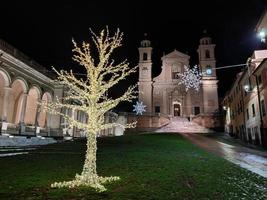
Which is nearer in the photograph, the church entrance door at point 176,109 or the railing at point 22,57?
the railing at point 22,57

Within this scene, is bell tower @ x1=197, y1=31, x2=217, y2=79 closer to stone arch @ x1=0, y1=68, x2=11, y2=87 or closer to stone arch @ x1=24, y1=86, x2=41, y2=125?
stone arch @ x1=24, y1=86, x2=41, y2=125

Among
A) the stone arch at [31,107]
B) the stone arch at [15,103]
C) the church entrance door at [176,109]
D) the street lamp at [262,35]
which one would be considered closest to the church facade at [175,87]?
the church entrance door at [176,109]

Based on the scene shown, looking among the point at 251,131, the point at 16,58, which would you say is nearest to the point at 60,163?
the point at 16,58

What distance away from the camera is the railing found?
25.9 metres

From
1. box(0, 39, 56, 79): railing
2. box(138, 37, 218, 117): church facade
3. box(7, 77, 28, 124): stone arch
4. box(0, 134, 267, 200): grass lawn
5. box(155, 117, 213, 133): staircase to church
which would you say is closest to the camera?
box(0, 134, 267, 200): grass lawn

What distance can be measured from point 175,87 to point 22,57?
41395 millimetres

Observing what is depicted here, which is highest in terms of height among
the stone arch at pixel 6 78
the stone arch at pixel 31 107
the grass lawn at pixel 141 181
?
the stone arch at pixel 6 78

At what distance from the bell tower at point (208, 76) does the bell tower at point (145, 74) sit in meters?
12.8

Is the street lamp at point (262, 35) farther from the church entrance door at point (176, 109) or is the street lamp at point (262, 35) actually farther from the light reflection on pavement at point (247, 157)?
the church entrance door at point (176, 109)

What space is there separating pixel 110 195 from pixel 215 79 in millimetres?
57585

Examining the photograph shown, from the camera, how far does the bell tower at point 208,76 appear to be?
59156mm

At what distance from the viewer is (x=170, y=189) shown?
8133 millimetres

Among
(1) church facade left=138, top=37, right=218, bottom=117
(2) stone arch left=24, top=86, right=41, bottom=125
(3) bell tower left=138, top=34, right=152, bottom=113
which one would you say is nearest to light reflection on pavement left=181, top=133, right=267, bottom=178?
(2) stone arch left=24, top=86, right=41, bottom=125

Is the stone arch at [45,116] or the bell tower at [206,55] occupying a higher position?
the bell tower at [206,55]
